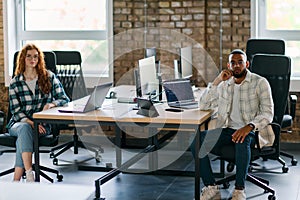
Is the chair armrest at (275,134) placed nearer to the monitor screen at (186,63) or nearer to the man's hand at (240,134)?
the man's hand at (240,134)

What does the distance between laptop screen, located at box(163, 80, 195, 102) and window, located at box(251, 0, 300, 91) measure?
180 cm

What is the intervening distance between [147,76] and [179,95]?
327 millimetres

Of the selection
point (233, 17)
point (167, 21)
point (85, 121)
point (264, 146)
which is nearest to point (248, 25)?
point (233, 17)

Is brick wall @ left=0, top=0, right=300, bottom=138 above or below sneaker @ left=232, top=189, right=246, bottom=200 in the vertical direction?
above

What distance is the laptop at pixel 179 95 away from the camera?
220 inches

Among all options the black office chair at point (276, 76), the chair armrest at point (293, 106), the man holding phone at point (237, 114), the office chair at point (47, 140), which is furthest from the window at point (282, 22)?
the office chair at point (47, 140)

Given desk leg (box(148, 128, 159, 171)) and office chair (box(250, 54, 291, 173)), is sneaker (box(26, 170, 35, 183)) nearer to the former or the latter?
desk leg (box(148, 128, 159, 171))

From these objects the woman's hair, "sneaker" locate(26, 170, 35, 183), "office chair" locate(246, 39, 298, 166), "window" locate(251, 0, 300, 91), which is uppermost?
"window" locate(251, 0, 300, 91)

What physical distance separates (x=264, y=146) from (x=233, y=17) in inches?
86.9

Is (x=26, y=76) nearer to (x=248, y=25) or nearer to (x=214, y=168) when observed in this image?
(x=214, y=168)

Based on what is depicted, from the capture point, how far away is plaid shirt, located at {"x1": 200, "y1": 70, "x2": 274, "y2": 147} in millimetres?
5258

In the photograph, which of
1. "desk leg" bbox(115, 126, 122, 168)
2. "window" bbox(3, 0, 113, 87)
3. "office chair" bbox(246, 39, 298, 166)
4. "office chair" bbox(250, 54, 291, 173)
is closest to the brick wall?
"window" bbox(3, 0, 113, 87)

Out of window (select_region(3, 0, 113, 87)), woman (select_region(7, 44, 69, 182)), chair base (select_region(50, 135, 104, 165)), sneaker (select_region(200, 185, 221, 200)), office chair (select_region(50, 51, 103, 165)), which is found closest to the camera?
sneaker (select_region(200, 185, 221, 200))

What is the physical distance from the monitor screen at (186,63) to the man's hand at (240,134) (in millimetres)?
1457
